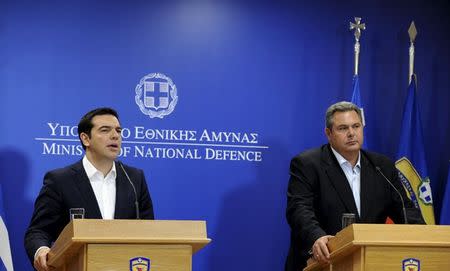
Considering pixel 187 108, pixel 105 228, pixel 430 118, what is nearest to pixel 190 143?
pixel 187 108

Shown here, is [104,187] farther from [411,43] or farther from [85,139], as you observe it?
[411,43]

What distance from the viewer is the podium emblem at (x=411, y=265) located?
3603mm

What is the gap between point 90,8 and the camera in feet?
19.4

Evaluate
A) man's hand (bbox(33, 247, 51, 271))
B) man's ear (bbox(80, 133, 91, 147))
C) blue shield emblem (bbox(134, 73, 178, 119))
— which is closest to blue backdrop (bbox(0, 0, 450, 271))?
blue shield emblem (bbox(134, 73, 178, 119))

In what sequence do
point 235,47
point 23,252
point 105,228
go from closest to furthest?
point 105,228
point 23,252
point 235,47

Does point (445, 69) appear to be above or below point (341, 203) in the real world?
above

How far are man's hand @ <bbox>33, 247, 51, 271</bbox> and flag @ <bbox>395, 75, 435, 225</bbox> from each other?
273 cm

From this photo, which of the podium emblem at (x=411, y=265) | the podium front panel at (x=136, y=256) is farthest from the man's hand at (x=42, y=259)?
the podium emblem at (x=411, y=265)

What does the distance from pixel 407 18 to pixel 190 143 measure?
1863mm

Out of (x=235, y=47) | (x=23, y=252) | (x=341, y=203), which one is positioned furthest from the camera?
(x=235, y=47)

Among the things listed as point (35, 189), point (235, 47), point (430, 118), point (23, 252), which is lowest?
point (23, 252)

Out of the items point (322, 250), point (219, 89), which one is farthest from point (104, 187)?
point (219, 89)

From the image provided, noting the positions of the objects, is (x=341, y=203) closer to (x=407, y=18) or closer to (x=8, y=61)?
(x=407, y=18)

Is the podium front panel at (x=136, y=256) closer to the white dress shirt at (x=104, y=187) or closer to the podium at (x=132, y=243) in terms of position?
the podium at (x=132, y=243)
